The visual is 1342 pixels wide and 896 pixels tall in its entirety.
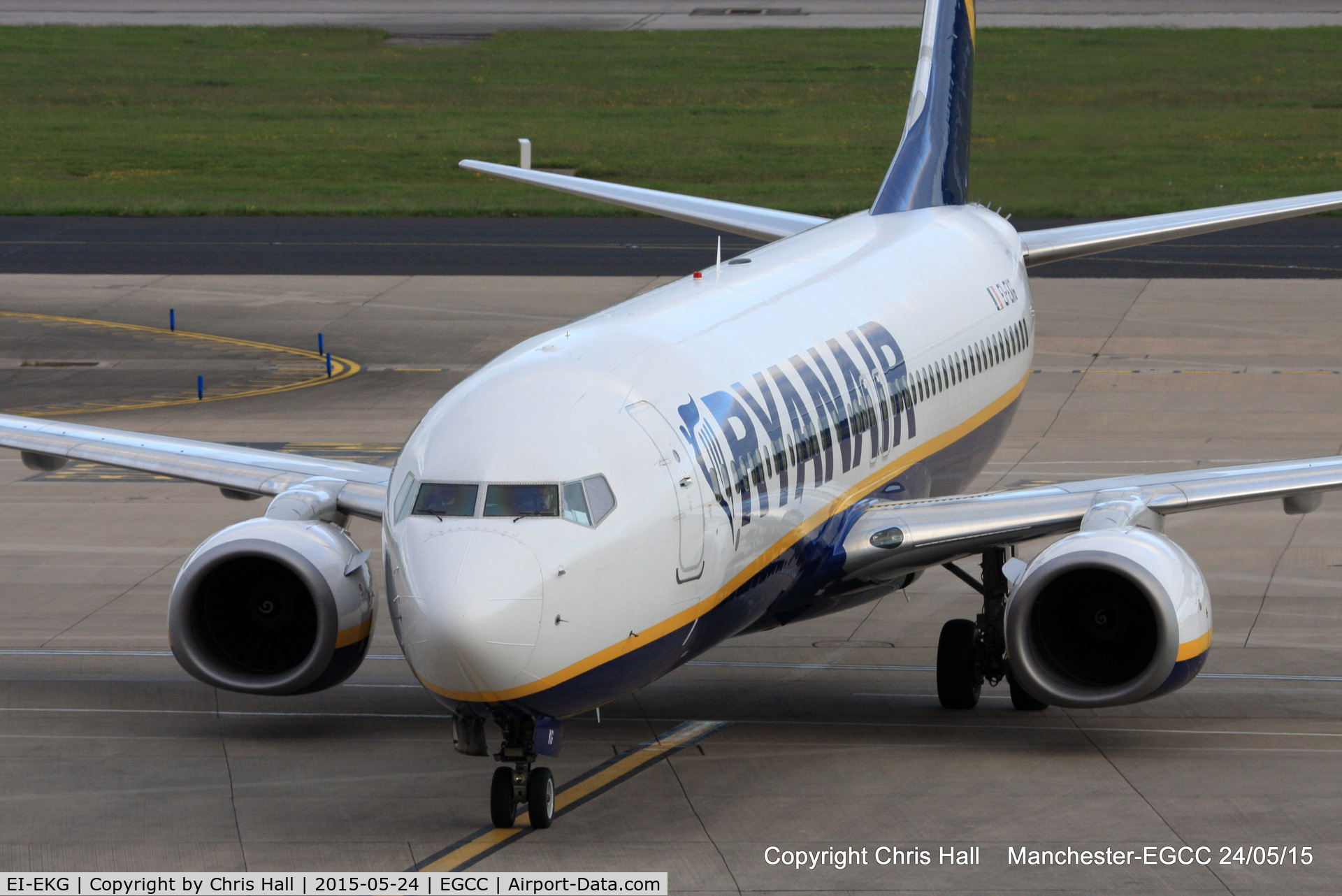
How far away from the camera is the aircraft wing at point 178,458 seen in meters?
21.1

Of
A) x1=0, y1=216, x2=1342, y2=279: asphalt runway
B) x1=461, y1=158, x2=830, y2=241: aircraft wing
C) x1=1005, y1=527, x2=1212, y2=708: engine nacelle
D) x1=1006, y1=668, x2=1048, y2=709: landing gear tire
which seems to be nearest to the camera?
x1=1005, y1=527, x2=1212, y2=708: engine nacelle

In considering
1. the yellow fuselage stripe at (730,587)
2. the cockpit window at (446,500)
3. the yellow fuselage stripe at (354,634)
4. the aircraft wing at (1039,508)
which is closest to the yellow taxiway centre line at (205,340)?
the yellow fuselage stripe at (730,587)

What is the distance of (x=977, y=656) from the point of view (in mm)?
20375

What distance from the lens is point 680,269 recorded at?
53781 millimetres

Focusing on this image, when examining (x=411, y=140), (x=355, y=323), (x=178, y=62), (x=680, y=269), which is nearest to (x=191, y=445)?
(x=355, y=323)

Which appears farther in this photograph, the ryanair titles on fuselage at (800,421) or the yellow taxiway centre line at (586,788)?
the ryanair titles on fuselage at (800,421)

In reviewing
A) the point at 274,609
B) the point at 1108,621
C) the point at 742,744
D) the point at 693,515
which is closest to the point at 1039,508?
the point at 1108,621

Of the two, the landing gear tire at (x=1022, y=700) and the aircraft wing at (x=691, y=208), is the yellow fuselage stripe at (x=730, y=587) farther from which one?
the aircraft wing at (x=691, y=208)

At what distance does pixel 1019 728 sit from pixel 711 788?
12.8 ft

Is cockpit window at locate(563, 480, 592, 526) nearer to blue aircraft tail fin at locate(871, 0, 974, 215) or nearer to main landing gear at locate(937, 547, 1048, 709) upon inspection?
main landing gear at locate(937, 547, 1048, 709)

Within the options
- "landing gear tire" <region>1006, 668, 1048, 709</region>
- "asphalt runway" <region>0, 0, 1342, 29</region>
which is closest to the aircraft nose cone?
"landing gear tire" <region>1006, 668, 1048, 709</region>
